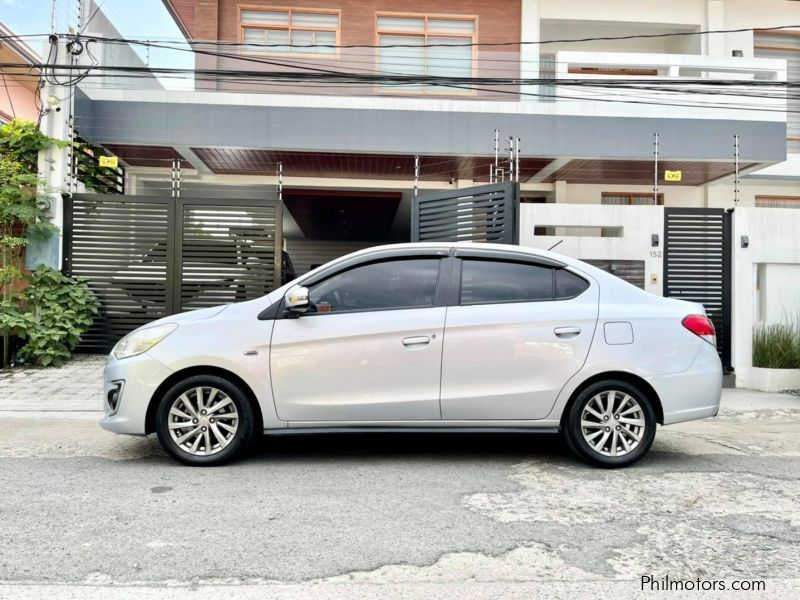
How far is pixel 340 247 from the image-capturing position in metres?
24.9

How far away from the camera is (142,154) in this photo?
13688 millimetres

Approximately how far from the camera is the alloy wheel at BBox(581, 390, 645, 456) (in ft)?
16.3

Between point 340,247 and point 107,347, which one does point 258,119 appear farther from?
point 340,247

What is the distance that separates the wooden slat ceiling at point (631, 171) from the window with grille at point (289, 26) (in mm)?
6311

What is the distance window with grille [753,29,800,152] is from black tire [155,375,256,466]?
55.5ft

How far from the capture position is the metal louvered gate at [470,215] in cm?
897

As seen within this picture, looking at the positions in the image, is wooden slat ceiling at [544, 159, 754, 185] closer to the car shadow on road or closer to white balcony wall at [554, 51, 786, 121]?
white balcony wall at [554, 51, 786, 121]

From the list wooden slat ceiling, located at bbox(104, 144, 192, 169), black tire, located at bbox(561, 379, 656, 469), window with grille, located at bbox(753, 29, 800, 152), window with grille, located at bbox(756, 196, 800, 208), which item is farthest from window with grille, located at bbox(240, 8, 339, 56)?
black tire, located at bbox(561, 379, 656, 469)

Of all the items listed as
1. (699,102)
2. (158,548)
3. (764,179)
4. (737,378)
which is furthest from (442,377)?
(764,179)

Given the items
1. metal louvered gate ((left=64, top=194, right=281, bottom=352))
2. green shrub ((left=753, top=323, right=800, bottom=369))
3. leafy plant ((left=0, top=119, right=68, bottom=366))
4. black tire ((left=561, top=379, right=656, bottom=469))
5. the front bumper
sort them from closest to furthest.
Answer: the front bumper
black tire ((left=561, top=379, right=656, bottom=469))
green shrub ((left=753, top=323, right=800, bottom=369))
leafy plant ((left=0, top=119, right=68, bottom=366))
metal louvered gate ((left=64, top=194, right=281, bottom=352))

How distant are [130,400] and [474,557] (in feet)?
9.71

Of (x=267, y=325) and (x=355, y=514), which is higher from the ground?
(x=267, y=325)

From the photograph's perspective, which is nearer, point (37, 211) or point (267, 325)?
point (267, 325)

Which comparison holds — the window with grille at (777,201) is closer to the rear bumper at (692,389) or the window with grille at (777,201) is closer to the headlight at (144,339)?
the rear bumper at (692,389)
